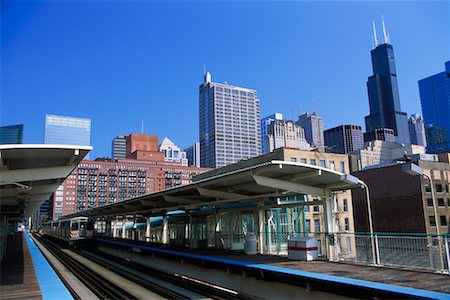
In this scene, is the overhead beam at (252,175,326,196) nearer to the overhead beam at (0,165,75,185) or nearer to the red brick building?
the overhead beam at (0,165,75,185)

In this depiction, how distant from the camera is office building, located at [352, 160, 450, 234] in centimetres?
5831

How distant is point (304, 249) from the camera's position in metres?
15.4

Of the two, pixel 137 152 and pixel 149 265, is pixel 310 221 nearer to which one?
pixel 149 265

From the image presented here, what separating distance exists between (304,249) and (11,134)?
5493 cm

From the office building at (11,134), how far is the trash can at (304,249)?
48.0 m

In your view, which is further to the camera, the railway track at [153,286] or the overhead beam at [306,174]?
the railway track at [153,286]

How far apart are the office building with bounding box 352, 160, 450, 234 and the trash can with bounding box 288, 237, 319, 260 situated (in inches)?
1919

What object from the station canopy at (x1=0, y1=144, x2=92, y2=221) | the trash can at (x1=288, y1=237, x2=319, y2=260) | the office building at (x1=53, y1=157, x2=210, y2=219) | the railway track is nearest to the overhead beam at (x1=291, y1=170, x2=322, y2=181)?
the trash can at (x1=288, y1=237, x2=319, y2=260)

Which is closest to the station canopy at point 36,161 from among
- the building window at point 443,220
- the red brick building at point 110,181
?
the building window at point 443,220

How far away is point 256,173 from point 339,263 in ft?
15.0

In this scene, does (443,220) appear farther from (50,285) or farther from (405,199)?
(50,285)

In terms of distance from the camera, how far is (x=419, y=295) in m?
8.31

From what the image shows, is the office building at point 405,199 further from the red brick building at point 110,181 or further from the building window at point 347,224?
the red brick building at point 110,181

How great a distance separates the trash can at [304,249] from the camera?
15375 millimetres
